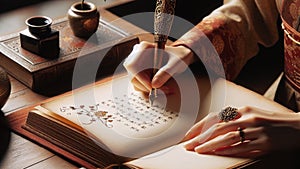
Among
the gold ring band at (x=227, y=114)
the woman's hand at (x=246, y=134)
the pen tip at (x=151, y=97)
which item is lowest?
the pen tip at (x=151, y=97)

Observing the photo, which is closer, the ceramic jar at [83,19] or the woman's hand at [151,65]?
the woman's hand at [151,65]

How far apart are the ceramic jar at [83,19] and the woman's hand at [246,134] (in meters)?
0.42

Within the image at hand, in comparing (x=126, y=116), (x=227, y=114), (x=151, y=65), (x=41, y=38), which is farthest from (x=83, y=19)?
(x=227, y=114)

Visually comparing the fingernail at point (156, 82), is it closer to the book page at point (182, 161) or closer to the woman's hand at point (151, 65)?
the woman's hand at point (151, 65)

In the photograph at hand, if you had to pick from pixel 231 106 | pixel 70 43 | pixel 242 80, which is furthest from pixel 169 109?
pixel 242 80

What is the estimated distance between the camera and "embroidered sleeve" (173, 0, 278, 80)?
1.31 meters

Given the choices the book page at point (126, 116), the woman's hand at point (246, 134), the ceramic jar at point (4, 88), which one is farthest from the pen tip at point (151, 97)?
the ceramic jar at point (4, 88)

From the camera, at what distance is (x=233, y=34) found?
139cm

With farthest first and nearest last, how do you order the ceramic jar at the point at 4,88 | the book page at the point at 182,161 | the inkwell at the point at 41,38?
1. the inkwell at the point at 41,38
2. the ceramic jar at the point at 4,88
3. the book page at the point at 182,161

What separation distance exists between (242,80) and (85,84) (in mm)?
540

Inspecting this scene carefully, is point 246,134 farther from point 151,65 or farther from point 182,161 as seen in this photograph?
point 151,65

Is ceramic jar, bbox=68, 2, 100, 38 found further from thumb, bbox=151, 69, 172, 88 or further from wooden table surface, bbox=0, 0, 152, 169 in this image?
thumb, bbox=151, 69, 172, 88

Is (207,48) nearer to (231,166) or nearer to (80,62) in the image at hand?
(80,62)

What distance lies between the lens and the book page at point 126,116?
1.03 meters
